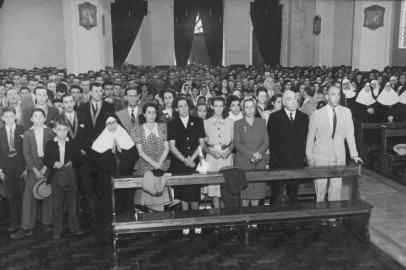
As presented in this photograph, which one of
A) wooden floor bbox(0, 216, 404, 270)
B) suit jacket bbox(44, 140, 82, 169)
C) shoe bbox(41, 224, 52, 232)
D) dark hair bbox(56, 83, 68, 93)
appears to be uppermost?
dark hair bbox(56, 83, 68, 93)

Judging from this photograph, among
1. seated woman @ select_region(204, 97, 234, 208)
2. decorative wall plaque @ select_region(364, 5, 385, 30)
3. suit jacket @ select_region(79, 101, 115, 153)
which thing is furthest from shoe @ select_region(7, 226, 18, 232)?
decorative wall plaque @ select_region(364, 5, 385, 30)

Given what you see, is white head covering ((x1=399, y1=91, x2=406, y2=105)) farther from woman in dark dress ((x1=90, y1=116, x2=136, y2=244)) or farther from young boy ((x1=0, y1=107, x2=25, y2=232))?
young boy ((x1=0, y1=107, x2=25, y2=232))

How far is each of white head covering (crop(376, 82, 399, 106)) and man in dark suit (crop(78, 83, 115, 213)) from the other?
5.65 metres

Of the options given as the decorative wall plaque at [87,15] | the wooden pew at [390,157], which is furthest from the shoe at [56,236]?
the decorative wall plaque at [87,15]

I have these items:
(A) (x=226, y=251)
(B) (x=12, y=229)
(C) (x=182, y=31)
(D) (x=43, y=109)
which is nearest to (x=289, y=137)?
(A) (x=226, y=251)

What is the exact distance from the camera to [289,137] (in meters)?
5.49

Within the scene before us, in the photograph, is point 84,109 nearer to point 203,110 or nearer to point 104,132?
point 104,132

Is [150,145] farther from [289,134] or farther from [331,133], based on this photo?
[331,133]

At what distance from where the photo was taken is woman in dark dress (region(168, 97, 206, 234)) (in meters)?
5.34

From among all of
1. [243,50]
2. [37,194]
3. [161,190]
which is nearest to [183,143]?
[161,190]

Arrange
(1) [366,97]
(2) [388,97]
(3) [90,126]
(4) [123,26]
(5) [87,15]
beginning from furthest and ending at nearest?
1. (4) [123,26]
2. (5) [87,15]
3. (1) [366,97]
4. (2) [388,97]
5. (3) [90,126]

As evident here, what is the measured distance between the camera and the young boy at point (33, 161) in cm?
532

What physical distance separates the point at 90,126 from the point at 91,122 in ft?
0.20

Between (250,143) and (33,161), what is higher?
(250,143)
